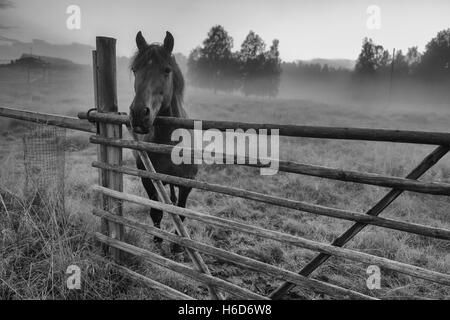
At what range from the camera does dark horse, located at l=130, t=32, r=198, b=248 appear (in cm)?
285

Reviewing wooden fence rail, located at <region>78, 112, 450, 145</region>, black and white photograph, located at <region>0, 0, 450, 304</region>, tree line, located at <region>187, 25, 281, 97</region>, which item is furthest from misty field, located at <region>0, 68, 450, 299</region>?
tree line, located at <region>187, 25, 281, 97</region>

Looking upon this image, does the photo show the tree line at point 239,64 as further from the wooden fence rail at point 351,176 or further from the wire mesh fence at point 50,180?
the wooden fence rail at point 351,176

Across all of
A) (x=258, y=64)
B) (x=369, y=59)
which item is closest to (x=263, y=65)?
(x=258, y=64)

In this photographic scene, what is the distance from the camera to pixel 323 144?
1226 centimetres

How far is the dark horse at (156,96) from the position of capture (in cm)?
285

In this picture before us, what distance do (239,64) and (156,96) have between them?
5860 cm

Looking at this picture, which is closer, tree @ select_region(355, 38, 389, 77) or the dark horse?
the dark horse

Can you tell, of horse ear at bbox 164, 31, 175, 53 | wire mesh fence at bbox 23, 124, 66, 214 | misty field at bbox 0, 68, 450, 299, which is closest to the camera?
misty field at bbox 0, 68, 450, 299

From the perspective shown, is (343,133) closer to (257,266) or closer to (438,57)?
(257,266)

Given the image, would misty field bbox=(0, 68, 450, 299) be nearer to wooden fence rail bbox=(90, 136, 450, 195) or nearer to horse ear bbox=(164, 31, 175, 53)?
wooden fence rail bbox=(90, 136, 450, 195)

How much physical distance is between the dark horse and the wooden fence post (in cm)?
28

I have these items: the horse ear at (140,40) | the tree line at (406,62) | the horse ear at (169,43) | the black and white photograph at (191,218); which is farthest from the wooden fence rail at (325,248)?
the tree line at (406,62)
